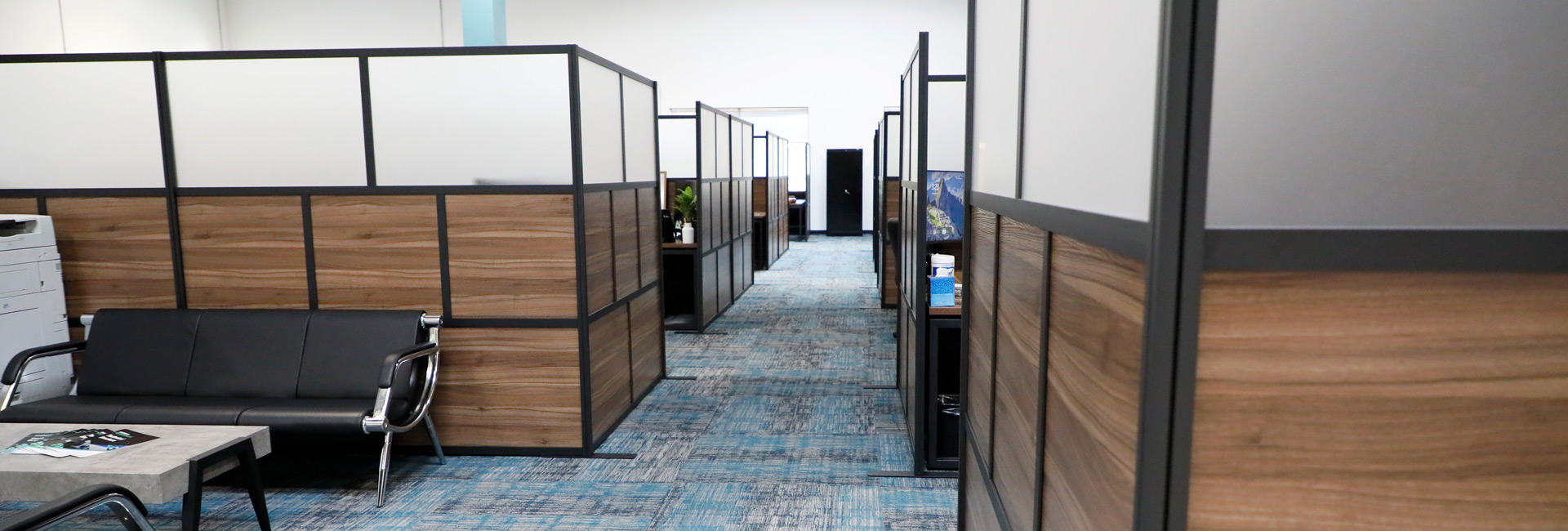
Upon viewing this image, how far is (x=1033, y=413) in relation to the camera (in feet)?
3.99

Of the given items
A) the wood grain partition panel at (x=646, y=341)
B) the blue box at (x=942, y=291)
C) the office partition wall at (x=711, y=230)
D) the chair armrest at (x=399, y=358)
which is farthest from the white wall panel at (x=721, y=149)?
the blue box at (x=942, y=291)

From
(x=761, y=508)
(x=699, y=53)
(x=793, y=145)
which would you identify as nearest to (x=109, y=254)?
(x=761, y=508)

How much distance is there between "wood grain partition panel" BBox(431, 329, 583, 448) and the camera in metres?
3.22

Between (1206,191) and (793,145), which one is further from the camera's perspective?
(793,145)

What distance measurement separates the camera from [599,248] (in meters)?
3.38

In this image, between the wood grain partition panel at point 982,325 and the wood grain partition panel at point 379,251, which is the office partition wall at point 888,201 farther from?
the wood grain partition panel at point 982,325

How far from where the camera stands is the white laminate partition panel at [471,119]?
3.09 meters

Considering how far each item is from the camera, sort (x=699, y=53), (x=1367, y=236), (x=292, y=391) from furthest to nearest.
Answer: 1. (x=699, y=53)
2. (x=292, y=391)
3. (x=1367, y=236)

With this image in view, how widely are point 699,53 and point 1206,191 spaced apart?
38.3ft

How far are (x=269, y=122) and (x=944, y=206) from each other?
254 centimetres

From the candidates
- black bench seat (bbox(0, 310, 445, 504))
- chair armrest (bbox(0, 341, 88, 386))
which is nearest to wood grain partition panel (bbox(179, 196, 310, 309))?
black bench seat (bbox(0, 310, 445, 504))

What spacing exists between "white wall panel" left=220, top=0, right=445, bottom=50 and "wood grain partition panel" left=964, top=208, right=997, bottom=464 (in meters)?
11.3

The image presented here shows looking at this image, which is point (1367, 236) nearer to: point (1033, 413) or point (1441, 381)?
point (1441, 381)

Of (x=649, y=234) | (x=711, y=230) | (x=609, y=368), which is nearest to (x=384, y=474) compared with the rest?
(x=609, y=368)
